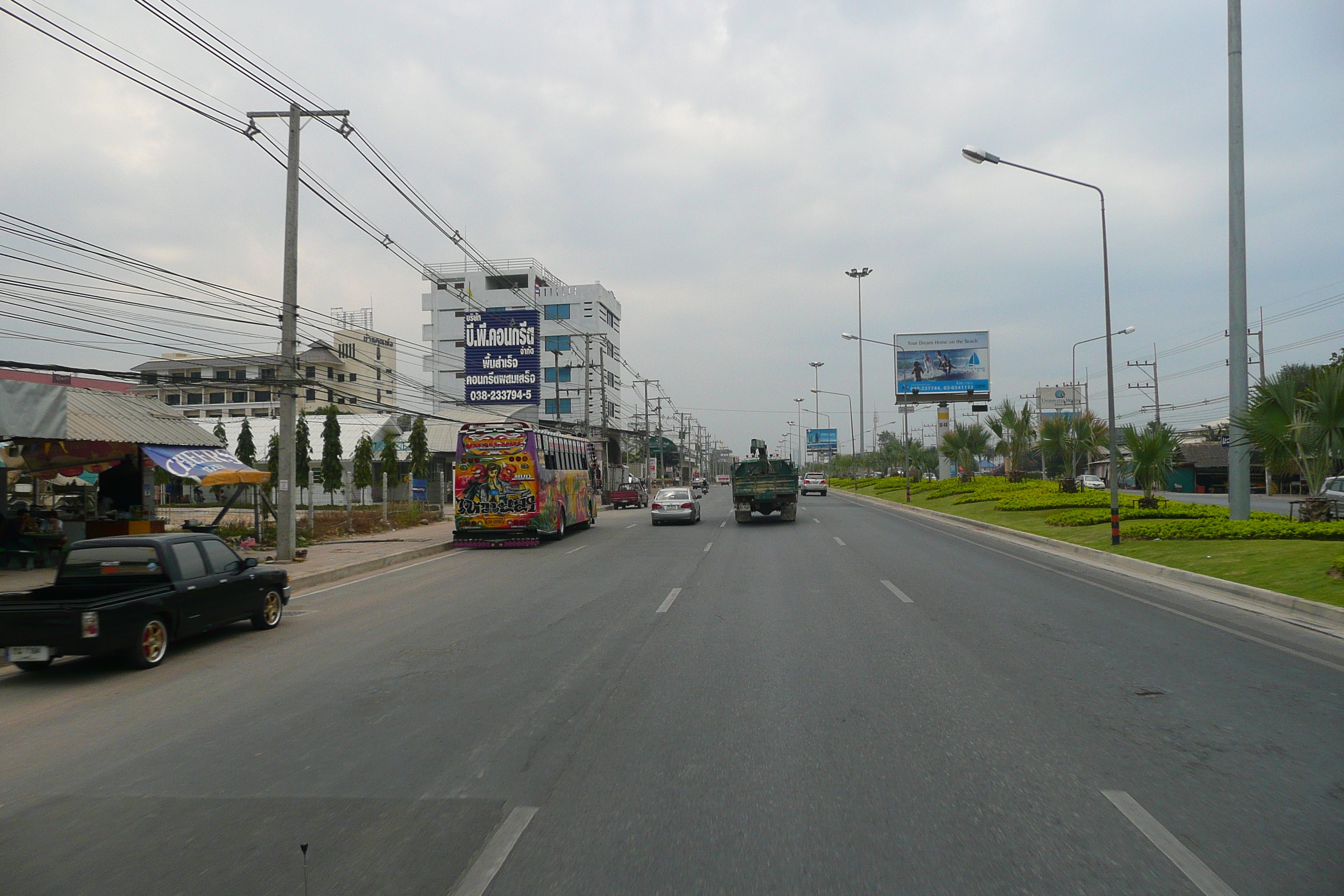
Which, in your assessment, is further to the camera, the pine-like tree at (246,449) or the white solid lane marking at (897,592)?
the pine-like tree at (246,449)

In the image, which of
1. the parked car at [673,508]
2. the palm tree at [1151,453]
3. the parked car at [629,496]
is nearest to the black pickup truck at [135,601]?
the parked car at [673,508]

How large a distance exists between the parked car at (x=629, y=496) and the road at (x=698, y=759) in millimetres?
41149

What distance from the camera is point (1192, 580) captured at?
47.0 feet

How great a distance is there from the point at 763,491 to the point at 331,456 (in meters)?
18.8

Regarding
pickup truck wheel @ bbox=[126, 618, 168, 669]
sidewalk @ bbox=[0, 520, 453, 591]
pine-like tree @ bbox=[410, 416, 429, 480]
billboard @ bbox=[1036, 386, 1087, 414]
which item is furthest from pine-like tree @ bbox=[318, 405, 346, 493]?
billboard @ bbox=[1036, 386, 1087, 414]

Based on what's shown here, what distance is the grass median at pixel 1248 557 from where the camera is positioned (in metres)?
12.3

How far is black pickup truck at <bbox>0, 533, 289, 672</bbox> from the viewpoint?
8.27 metres

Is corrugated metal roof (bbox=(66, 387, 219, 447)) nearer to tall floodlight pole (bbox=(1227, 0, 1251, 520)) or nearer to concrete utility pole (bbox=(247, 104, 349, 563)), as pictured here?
concrete utility pole (bbox=(247, 104, 349, 563))

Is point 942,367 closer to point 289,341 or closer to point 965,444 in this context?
point 965,444

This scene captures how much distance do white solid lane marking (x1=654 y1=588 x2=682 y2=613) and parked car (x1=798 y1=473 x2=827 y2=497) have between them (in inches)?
2104

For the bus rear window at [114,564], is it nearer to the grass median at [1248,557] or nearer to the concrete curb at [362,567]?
the concrete curb at [362,567]

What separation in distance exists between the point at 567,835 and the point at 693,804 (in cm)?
76

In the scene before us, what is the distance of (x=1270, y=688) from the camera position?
23.7 feet

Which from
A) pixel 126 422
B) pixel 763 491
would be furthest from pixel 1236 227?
pixel 126 422
